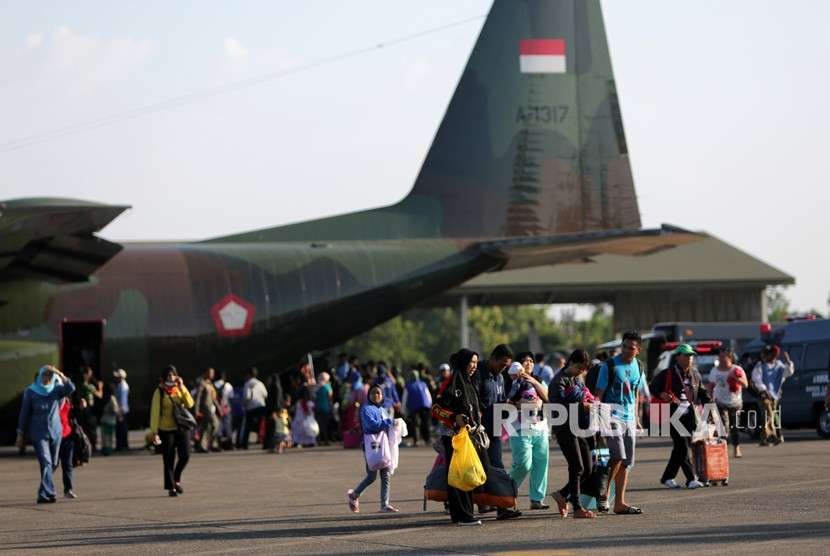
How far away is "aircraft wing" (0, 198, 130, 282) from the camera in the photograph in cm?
1889

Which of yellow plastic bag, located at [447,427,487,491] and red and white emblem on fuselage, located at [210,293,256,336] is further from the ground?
red and white emblem on fuselage, located at [210,293,256,336]

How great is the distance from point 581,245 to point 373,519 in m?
12.3

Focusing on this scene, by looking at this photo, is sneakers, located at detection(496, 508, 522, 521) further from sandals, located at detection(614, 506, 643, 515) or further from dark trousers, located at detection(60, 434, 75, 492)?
dark trousers, located at detection(60, 434, 75, 492)

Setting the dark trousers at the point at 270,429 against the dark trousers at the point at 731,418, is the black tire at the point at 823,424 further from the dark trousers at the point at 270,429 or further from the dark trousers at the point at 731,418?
the dark trousers at the point at 270,429

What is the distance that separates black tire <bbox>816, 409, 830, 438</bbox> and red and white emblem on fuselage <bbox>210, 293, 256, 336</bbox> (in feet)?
34.7

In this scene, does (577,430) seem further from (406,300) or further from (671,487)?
(406,300)

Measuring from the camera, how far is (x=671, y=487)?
49.2 feet

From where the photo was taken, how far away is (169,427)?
15.6 metres

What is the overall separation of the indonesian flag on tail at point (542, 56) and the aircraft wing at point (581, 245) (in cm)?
409

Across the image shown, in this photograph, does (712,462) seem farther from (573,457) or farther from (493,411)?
(493,411)

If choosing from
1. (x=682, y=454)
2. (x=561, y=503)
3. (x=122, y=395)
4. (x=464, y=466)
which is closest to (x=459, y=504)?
(x=464, y=466)

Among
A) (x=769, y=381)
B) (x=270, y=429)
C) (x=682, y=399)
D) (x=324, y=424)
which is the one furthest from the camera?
(x=324, y=424)

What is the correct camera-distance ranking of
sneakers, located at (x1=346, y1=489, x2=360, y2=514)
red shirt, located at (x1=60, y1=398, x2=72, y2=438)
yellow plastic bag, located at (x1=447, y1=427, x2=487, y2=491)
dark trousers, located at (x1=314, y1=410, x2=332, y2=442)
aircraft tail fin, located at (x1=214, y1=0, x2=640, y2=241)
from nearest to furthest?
1. yellow plastic bag, located at (x1=447, y1=427, x2=487, y2=491)
2. sneakers, located at (x1=346, y1=489, x2=360, y2=514)
3. red shirt, located at (x1=60, y1=398, x2=72, y2=438)
4. dark trousers, located at (x1=314, y1=410, x2=332, y2=442)
5. aircraft tail fin, located at (x1=214, y1=0, x2=640, y2=241)

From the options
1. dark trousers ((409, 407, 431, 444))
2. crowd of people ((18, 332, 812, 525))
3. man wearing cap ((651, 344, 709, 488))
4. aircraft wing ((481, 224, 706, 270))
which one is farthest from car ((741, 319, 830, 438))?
man wearing cap ((651, 344, 709, 488))
